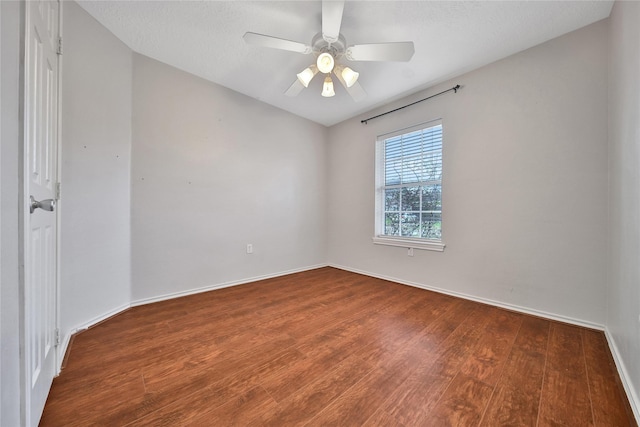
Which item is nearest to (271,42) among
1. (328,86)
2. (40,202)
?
(328,86)

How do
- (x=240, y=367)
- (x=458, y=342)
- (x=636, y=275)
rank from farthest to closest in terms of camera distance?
(x=458, y=342)
(x=240, y=367)
(x=636, y=275)

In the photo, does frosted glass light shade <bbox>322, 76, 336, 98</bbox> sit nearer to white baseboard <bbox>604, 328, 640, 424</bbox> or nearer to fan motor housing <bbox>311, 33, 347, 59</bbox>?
fan motor housing <bbox>311, 33, 347, 59</bbox>

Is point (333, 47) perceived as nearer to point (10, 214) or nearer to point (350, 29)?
point (350, 29)

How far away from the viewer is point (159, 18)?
75.2 inches

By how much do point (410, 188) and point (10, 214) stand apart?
335 cm

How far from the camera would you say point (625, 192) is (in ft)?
4.69

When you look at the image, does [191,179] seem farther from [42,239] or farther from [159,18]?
[42,239]

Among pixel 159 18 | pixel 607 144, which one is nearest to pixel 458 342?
pixel 607 144

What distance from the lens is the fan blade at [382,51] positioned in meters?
1.69

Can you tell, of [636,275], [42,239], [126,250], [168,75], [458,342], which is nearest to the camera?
[42,239]

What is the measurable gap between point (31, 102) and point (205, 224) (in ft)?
6.48

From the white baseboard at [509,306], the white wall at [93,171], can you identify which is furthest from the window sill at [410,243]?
the white wall at [93,171]

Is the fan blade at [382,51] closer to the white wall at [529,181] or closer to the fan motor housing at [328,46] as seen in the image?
the fan motor housing at [328,46]

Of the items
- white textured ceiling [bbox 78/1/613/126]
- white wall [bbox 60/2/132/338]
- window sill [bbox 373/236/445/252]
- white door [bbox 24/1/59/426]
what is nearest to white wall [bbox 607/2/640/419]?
white textured ceiling [bbox 78/1/613/126]
